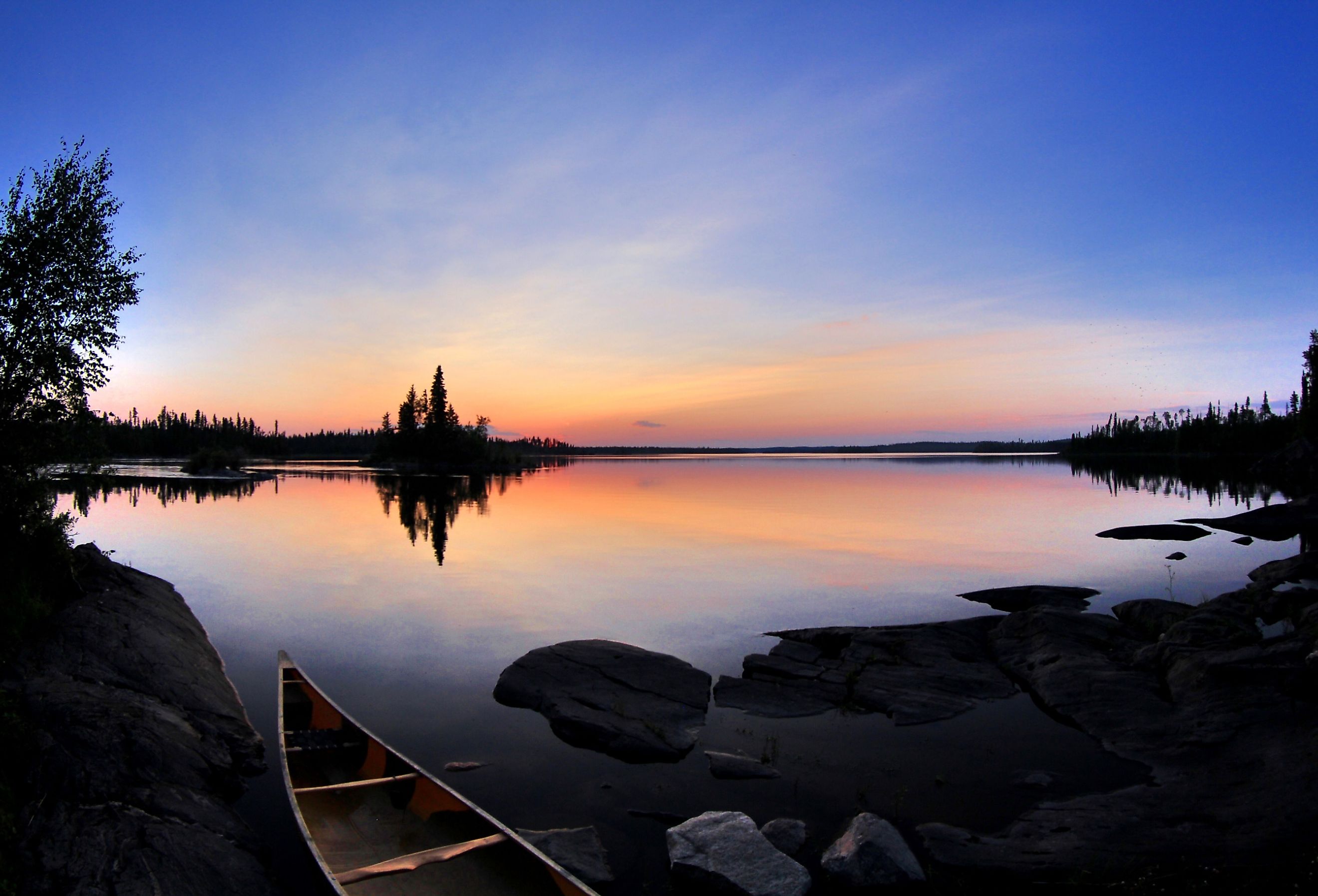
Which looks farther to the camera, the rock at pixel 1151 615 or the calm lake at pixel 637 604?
the rock at pixel 1151 615

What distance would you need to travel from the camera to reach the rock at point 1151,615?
17.0m

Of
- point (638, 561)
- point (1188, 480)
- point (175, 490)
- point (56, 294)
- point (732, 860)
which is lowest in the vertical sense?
point (1188, 480)

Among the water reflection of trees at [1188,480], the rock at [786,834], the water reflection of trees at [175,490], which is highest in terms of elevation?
the water reflection of trees at [175,490]

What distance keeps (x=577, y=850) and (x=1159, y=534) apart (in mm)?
39137

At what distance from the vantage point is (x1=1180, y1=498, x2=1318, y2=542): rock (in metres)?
39.0

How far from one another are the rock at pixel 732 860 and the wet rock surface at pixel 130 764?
4.47 meters

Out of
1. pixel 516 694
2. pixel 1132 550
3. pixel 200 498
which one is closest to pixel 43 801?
pixel 516 694

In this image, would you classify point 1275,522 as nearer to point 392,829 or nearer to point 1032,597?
point 1032,597

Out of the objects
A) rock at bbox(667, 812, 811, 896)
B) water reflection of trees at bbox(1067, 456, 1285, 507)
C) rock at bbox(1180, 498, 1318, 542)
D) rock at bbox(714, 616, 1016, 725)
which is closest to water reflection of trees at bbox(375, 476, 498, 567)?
rock at bbox(714, 616, 1016, 725)

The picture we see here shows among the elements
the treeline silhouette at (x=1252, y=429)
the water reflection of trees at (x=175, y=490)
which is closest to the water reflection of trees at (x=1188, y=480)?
the treeline silhouette at (x=1252, y=429)

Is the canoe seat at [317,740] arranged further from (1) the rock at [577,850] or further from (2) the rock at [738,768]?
(2) the rock at [738,768]

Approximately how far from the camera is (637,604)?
22156 millimetres

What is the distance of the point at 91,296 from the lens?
53.8ft

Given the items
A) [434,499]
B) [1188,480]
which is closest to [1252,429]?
[1188,480]
